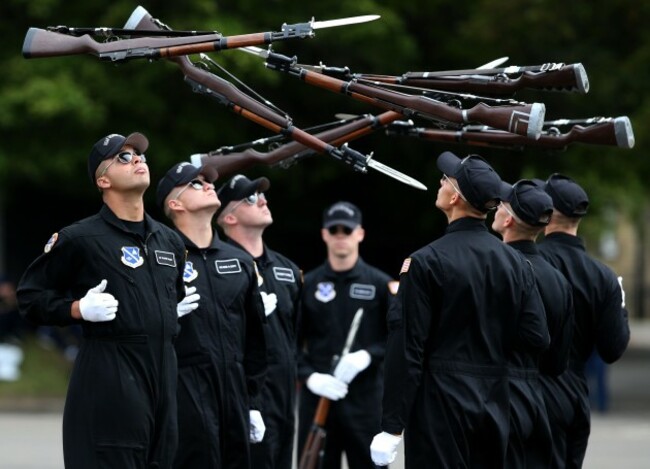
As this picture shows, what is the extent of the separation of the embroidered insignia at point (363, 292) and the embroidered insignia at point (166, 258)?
9.89ft

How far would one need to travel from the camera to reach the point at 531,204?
26.1ft

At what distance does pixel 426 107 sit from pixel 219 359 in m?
2.04

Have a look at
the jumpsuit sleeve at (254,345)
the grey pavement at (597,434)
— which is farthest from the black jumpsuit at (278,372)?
the grey pavement at (597,434)

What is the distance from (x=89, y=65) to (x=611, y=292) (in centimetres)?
1193

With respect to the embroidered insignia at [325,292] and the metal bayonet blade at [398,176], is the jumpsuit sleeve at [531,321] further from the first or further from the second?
the embroidered insignia at [325,292]

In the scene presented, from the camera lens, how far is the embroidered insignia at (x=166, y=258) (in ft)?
23.7

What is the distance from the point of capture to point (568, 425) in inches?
329

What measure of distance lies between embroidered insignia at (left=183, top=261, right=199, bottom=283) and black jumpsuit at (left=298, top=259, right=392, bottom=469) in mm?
2066

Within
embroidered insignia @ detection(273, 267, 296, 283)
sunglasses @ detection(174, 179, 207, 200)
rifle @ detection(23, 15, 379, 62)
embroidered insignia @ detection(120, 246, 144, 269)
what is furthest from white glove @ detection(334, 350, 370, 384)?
rifle @ detection(23, 15, 379, 62)

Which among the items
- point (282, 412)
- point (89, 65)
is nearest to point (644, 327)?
point (89, 65)

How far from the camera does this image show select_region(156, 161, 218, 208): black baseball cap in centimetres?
842

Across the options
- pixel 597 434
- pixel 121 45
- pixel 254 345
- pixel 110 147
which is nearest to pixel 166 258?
pixel 110 147

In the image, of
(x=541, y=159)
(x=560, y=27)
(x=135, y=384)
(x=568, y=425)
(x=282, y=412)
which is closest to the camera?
(x=135, y=384)

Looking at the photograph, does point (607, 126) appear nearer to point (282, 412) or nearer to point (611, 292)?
point (611, 292)
